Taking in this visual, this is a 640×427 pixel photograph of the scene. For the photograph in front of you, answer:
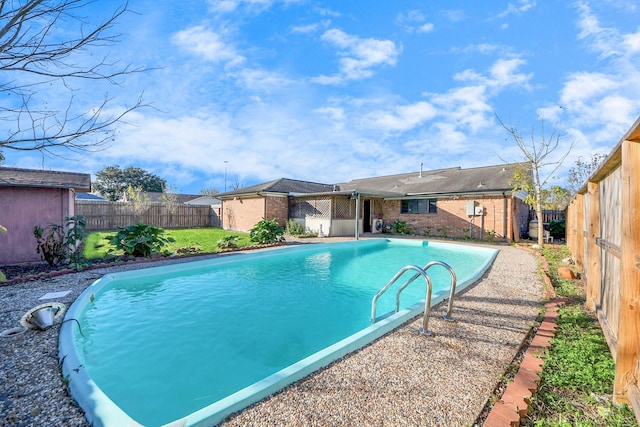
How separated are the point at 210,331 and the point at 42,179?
29.8 feet

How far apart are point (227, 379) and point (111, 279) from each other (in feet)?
18.7

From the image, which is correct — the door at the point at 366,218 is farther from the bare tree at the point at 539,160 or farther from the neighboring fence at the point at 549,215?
the neighboring fence at the point at 549,215

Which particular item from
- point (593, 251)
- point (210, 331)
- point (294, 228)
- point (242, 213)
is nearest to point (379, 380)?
point (210, 331)

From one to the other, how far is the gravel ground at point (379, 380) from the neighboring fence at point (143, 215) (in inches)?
710

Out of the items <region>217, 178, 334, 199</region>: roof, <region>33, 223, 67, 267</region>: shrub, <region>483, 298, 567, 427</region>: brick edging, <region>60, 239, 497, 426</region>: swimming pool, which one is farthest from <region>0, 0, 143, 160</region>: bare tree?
<region>217, 178, 334, 199</region>: roof

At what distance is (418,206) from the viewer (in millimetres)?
18703

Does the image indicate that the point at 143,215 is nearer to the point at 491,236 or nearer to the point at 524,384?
the point at 491,236

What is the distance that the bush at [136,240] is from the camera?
980 cm

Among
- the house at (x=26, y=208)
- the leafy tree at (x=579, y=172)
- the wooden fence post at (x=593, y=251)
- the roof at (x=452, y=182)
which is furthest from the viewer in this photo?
the leafy tree at (x=579, y=172)

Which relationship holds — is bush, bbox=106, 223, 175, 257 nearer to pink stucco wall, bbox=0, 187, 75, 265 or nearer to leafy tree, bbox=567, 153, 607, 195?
pink stucco wall, bbox=0, 187, 75, 265

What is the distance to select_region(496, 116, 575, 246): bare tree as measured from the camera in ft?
45.5

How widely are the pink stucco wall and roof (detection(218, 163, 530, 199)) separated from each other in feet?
34.1

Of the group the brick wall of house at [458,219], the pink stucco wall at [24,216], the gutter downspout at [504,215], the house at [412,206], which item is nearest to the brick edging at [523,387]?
the pink stucco wall at [24,216]

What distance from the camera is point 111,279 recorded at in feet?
24.3
